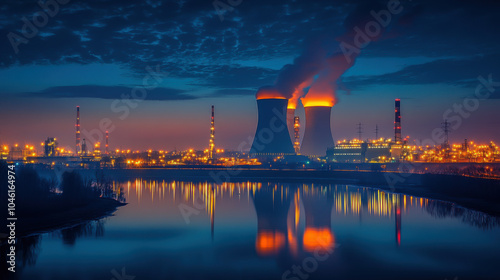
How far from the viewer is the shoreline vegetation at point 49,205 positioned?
715 inches

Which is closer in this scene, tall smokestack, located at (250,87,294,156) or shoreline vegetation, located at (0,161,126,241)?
shoreline vegetation, located at (0,161,126,241)

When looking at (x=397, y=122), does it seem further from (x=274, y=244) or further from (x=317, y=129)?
(x=274, y=244)

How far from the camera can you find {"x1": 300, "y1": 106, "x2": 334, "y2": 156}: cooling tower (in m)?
59.7

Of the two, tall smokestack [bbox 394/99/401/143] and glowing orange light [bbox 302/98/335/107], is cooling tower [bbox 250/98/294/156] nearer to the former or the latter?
glowing orange light [bbox 302/98/335/107]

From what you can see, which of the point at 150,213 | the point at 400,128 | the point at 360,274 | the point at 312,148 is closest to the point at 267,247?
the point at 360,274

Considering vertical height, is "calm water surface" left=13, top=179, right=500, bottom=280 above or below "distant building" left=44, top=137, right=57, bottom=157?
below

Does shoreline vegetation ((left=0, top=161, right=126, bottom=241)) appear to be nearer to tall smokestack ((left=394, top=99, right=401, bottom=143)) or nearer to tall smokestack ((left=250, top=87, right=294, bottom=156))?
tall smokestack ((left=250, top=87, right=294, bottom=156))

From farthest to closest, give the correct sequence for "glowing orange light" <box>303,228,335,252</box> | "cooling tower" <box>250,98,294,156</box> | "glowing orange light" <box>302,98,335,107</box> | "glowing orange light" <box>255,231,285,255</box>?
"glowing orange light" <box>302,98,335,107</box> → "cooling tower" <box>250,98,294,156</box> → "glowing orange light" <box>303,228,335,252</box> → "glowing orange light" <box>255,231,285,255</box>

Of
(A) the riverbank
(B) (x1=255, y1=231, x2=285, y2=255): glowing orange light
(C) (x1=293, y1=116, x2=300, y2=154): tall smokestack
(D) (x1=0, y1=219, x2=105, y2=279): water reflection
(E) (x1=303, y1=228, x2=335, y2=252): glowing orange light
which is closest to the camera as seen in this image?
(D) (x1=0, y1=219, x2=105, y2=279): water reflection

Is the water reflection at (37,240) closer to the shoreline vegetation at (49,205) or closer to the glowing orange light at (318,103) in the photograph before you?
the shoreline vegetation at (49,205)

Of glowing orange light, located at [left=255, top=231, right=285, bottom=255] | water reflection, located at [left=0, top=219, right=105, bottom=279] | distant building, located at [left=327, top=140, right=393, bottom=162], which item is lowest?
glowing orange light, located at [left=255, top=231, right=285, bottom=255]

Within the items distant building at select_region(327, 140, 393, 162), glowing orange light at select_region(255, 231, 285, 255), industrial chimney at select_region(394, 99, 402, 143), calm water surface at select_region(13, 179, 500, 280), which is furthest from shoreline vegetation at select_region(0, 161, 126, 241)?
industrial chimney at select_region(394, 99, 402, 143)

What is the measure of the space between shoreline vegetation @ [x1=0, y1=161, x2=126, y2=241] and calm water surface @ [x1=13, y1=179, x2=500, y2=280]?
1025 millimetres

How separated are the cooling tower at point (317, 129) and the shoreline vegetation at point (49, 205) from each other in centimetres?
3555
